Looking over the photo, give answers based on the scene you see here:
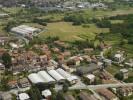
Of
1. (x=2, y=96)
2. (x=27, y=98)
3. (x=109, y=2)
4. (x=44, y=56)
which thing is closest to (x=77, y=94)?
(x=27, y=98)

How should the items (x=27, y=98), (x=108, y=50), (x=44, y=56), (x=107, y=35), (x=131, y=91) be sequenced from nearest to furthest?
1. (x=27, y=98)
2. (x=131, y=91)
3. (x=44, y=56)
4. (x=108, y=50)
5. (x=107, y=35)

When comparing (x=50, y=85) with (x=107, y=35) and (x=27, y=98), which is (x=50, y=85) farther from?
(x=107, y=35)

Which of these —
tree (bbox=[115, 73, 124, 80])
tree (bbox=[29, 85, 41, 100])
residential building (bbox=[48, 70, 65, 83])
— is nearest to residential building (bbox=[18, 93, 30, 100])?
tree (bbox=[29, 85, 41, 100])

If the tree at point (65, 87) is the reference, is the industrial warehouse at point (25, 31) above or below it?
above

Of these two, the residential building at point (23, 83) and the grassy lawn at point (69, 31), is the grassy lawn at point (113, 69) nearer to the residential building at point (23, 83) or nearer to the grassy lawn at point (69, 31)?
the residential building at point (23, 83)

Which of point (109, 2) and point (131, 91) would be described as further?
point (109, 2)

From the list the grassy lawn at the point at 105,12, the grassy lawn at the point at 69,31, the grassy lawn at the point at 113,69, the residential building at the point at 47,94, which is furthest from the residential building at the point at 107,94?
the grassy lawn at the point at 105,12

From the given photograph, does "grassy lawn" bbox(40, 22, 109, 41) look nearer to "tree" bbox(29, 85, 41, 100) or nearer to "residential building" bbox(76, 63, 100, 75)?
"residential building" bbox(76, 63, 100, 75)

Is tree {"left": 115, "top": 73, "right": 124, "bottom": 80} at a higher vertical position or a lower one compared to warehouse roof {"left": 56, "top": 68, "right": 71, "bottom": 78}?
lower
